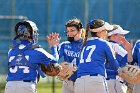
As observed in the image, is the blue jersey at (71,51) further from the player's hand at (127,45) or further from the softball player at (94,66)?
the softball player at (94,66)

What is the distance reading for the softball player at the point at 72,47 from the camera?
1005 centimetres

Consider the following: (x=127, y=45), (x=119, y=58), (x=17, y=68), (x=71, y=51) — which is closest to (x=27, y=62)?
(x=17, y=68)

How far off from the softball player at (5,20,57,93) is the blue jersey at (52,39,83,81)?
80.4 inches

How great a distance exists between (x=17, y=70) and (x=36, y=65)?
307mm

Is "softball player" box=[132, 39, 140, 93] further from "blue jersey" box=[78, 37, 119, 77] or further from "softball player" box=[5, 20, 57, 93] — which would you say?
"softball player" box=[5, 20, 57, 93]

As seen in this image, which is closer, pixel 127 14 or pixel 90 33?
pixel 90 33

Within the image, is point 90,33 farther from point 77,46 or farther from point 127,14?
point 127,14

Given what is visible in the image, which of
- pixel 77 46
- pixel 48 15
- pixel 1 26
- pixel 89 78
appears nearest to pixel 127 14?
pixel 48 15

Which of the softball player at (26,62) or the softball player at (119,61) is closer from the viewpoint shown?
the softball player at (26,62)

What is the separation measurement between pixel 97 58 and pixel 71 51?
213 cm

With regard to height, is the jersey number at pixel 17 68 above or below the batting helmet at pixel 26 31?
below

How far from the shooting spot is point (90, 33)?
846 centimetres

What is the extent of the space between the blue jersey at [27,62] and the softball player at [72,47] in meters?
2.16

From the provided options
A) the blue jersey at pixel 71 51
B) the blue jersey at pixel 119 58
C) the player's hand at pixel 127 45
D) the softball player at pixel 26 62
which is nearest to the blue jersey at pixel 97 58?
the softball player at pixel 26 62
